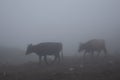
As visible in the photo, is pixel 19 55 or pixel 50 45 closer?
pixel 50 45

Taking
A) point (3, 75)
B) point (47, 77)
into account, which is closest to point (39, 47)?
point (3, 75)

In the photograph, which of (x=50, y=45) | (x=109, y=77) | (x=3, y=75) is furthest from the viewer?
(x=50, y=45)

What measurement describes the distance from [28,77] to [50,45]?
32.5 feet

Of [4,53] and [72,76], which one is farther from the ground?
[72,76]

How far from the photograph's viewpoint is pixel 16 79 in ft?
50.9

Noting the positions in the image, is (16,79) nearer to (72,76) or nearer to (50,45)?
(72,76)

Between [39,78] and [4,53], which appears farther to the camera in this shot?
[4,53]

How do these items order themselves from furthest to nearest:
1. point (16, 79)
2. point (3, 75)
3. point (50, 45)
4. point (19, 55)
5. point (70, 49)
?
1. point (70, 49)
2. point (19, 55)
3. point (50, 45)
4. point (3, 75)
5. point (16, 79)

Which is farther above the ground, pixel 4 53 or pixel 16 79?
pixel 16 79

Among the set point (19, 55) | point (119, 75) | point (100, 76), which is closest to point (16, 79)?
point (100, 76)

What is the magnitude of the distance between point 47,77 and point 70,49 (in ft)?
139

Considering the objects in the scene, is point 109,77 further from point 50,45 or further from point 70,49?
point 70,49

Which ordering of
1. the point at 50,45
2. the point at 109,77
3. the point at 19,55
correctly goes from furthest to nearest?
1. the point at 19,55
2. the point at 50,45
3. the point at 109,77

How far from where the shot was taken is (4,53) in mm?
44406
